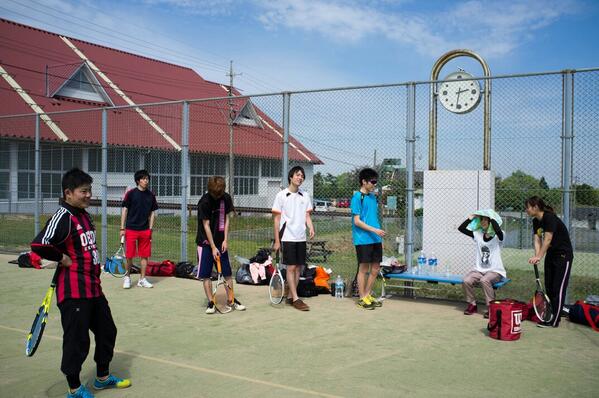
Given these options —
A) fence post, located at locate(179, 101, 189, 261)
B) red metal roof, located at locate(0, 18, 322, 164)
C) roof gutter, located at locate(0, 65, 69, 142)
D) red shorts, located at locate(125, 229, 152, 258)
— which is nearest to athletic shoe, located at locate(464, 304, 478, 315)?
red metal roof, located at locate(0, 18, 322, 164)

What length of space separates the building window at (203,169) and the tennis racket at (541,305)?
6.29 metres

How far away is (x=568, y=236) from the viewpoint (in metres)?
6.34

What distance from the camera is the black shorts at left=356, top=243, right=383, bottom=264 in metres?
7.15

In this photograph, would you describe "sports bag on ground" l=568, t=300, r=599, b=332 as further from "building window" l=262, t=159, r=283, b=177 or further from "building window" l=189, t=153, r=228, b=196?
"building window" l=189, t=153, r=228, b=196

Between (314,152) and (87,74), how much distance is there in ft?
59.9

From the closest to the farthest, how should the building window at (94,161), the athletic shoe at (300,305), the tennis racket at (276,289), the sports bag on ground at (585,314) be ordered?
1. the sports bag on ground at (585,314)
2. the athletic shoe at (300,305)
3. the tennis racket at (276,289)
4. the building window at (94,161)

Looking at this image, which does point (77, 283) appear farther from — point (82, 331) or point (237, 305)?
point (237, 305)

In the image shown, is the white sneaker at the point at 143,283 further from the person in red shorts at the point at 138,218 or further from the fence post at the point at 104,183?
the fence post at the point at 104,183

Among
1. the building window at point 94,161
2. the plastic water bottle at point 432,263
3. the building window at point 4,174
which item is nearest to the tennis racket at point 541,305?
the plastic water bottle at point 432,263

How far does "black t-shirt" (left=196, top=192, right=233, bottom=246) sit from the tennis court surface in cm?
97

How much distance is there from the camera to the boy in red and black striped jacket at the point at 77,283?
12.8ft

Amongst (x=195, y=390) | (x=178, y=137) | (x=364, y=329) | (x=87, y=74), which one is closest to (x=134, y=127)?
(x=178, y=137)

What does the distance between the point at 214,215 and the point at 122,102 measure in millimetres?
19042

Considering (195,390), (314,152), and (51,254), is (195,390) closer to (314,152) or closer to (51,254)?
(51,254)
